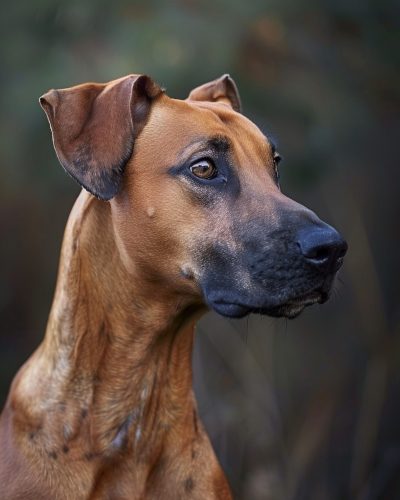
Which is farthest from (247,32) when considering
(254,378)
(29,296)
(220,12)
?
(29,296)

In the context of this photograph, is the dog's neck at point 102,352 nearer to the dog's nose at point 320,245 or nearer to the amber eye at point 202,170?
the amber eye at point 202,170

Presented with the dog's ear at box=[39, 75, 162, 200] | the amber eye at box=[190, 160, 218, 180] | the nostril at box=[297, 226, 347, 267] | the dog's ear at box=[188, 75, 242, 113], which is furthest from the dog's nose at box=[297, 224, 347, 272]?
the dog's ear at box=[188, 75, 242, 113]

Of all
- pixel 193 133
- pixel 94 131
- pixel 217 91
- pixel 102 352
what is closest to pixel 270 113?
pixel 217 91

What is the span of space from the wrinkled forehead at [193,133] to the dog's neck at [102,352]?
342 millimetres

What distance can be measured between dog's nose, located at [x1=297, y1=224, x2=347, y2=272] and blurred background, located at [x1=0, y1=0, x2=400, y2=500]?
3.65 meters

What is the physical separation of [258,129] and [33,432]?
160 cm

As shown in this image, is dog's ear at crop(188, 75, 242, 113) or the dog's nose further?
dog's ear at crop(188, 75, 242, 113)

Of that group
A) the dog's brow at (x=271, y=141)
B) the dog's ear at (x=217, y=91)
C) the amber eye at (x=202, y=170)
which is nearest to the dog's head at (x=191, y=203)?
the amber eye at (x=202, y=170)

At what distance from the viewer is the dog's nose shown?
3.54 metres

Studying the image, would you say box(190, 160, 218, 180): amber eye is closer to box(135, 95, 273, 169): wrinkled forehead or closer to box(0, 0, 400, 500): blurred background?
box(135, 95, 273, 169): wrinkled forehead

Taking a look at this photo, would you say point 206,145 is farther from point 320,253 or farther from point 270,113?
point 270,113

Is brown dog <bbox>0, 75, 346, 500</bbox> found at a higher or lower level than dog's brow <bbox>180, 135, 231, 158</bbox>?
lower

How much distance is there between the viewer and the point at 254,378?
8.02m

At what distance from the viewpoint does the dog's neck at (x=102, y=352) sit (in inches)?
155
